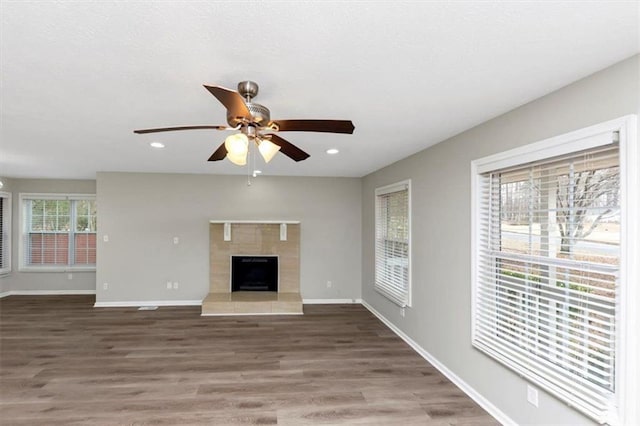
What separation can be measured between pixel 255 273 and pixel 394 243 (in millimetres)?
2760

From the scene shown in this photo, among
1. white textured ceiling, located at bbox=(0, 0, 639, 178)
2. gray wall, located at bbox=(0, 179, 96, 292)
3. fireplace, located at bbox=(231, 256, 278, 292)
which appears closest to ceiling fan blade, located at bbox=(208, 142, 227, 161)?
white textured ceiling, located at bbox=(0, 0, 639, 178)

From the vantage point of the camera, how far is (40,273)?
679 centimetres

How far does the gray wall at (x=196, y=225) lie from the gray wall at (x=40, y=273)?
1.46m

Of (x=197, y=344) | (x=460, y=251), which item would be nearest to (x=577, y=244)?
(x=460, y=251)

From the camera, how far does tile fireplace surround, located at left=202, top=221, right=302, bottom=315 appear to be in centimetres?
605

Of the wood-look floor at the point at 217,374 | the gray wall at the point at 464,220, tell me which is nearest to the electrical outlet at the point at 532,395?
the gray wall at the point at 464,220

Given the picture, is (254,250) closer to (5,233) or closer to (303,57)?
(303,57)

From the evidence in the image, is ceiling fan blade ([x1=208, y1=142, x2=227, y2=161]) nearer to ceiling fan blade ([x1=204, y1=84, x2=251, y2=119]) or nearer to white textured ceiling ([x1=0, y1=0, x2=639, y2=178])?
white textured ceiling ([x1=0, y1=0, x2=639, y2=178])

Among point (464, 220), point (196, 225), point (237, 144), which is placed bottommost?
point (196, 225)

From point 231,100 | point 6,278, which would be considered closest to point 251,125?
point 231,100

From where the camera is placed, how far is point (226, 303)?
5.54 m

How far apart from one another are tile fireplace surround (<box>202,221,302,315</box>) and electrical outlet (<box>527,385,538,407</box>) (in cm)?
390

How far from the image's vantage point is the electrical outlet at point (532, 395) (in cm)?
229

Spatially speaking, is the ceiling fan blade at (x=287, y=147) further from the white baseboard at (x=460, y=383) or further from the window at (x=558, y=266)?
the white baseboard at (x=460, y=383)
